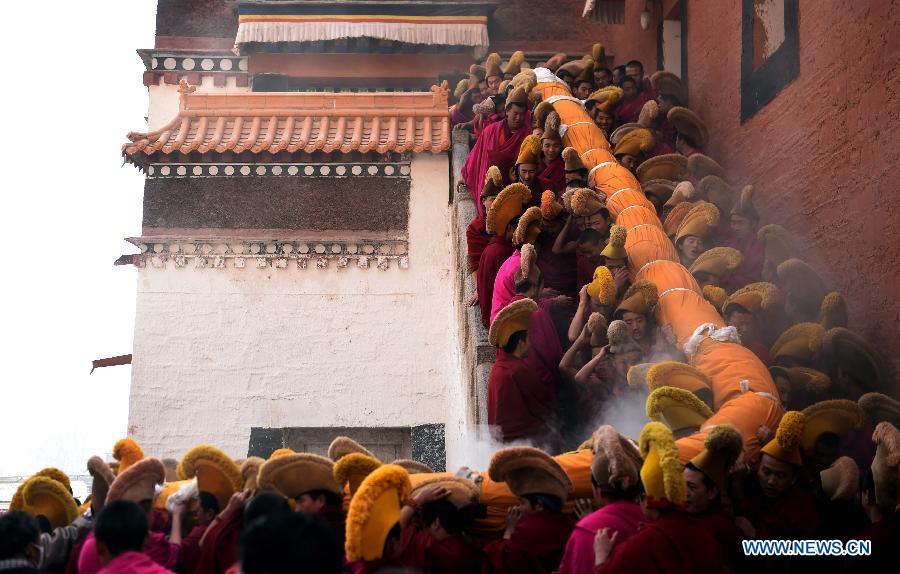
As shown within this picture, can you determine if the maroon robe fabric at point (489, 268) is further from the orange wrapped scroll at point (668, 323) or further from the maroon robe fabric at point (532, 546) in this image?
the maroon robe fabric at point (532, 546)

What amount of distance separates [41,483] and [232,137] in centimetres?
547

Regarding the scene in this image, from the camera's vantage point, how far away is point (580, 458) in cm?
424

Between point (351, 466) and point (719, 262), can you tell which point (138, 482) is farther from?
point (719, 262)

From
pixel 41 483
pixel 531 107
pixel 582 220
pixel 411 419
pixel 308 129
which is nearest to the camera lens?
pixel 41 483

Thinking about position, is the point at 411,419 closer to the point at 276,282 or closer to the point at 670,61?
the point at 276,282

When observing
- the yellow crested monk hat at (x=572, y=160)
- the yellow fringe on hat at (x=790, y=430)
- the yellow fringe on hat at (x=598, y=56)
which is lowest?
the yellow fringe on hat at (x=790, y=430)

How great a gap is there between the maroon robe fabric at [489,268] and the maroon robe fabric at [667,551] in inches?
140

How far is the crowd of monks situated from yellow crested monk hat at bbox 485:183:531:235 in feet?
0.05

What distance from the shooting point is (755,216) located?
6.63 m

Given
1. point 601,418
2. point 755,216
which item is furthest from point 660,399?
point 755,216

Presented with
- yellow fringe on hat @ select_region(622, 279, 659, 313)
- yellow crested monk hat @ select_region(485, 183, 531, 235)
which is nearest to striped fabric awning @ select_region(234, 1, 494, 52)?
yellow crested monk hat @ select_region(485, 183, 531, 235)

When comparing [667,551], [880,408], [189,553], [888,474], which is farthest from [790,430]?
[189,553]

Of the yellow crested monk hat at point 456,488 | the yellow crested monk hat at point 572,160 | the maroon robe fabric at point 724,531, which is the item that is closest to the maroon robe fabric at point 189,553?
the yellow crested monk hat at point 456,488

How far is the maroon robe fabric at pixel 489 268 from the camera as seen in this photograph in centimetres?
684
